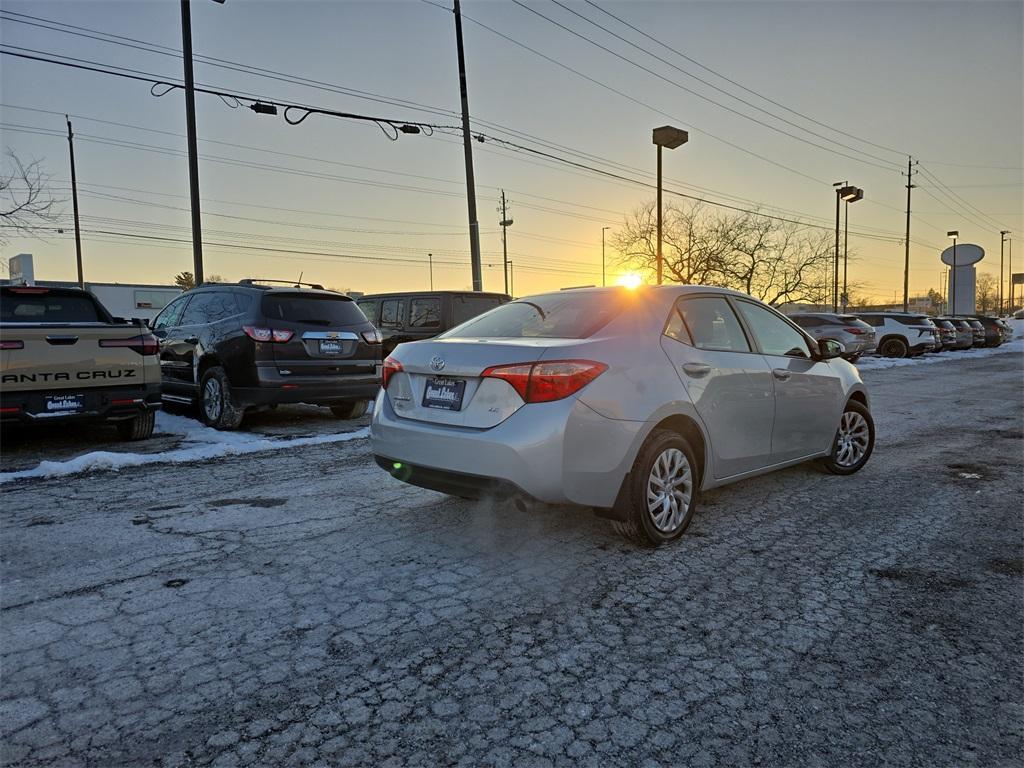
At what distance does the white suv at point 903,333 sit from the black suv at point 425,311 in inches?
735

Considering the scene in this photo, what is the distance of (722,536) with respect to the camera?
414 centimetres

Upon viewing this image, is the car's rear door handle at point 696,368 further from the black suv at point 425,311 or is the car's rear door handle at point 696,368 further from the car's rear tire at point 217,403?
the black suv at point 425,311

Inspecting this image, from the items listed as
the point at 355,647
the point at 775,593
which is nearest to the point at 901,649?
the point at 775,593

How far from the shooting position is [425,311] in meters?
Answer: 13.1

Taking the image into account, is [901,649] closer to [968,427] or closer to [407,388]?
[407,388]

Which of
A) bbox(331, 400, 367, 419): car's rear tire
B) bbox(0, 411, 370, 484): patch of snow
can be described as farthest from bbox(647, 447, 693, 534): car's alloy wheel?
bbox(331, 400, 367, 419): car's rear tire

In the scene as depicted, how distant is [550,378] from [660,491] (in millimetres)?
1009

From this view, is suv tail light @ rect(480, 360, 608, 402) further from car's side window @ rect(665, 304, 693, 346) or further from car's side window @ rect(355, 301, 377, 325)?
car's side window @ rect(355, 301, 377, 325)

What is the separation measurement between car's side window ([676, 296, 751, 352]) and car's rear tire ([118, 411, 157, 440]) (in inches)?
229

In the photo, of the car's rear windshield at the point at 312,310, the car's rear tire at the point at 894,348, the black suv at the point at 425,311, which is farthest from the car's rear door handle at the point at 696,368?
the car's rear tire at the point at 894,348

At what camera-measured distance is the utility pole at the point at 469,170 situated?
1955 centimetres

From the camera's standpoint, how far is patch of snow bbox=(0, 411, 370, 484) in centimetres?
582

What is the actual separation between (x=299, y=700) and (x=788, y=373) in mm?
3998

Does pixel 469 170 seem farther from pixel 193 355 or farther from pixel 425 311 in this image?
pixel 193 355
